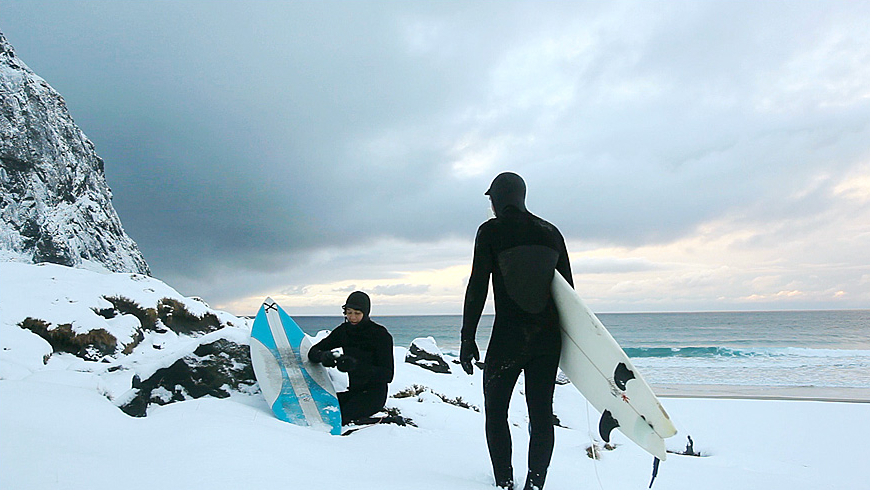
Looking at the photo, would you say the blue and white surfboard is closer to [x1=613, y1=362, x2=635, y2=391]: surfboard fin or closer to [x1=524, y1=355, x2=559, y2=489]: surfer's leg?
[x1=524, y1=355, x2=559, y2=489]: surfer's leg

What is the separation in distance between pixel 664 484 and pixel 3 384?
4.51 m

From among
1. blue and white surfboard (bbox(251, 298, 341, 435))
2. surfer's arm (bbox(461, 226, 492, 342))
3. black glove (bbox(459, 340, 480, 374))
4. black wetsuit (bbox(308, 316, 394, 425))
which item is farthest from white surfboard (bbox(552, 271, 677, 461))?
blue and white surfboard (bbox(251, 298, 341, 435))

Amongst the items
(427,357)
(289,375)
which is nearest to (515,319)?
(289,375)

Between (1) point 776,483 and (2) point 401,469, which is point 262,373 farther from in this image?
(1) point 776,483

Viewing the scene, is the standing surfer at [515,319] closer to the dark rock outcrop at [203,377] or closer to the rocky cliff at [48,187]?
the dark rock outcrop at [203,377]

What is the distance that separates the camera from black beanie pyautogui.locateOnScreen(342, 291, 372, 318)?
4.39 metres

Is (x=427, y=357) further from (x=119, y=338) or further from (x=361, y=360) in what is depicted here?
(x=361, y=360)

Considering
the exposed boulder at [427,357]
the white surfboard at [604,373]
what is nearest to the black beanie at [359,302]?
the white surfboard at [604,373]

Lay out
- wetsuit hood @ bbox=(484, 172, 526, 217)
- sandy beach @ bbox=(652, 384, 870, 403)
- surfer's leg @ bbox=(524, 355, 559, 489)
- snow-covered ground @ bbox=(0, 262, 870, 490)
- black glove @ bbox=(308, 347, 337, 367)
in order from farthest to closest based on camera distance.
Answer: sandy beach @ bbox=(652, 384, 870, 403) → black glove @ bbox=(308, 347, 337, 367) → wetsuit hood @ bbox=(484, 172, 526, 217) → surfer's leg @ bbox=(524, 355, 559, 489) → snow-covered ground @ bbox=(0, 262, 870, 490)

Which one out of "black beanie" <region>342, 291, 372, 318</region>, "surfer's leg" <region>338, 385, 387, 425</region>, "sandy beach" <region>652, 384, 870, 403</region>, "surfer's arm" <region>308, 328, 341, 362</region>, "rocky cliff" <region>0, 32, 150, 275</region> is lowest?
"sandy beach" <region>652, 384, 870, 403</region>

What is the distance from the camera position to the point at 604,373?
3.11 meters

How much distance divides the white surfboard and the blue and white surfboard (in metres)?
2.07

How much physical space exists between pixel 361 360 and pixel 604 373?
2.23 m

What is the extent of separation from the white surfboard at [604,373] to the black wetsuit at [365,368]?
183cm
